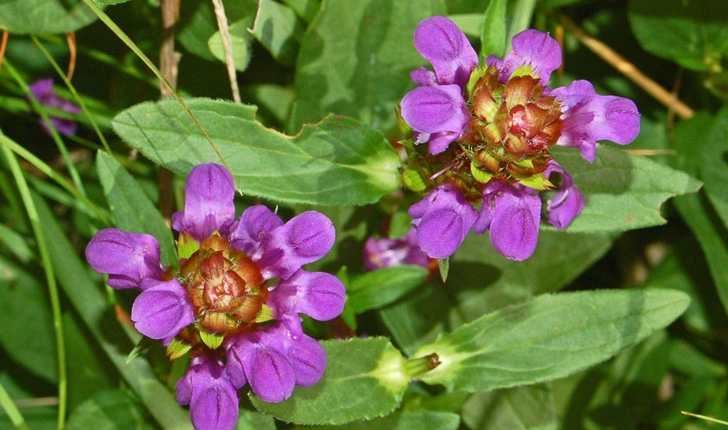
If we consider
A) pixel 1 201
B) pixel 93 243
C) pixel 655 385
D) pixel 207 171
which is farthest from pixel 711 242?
pixel 1 201

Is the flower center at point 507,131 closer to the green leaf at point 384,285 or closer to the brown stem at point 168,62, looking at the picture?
the green leaf at point 384,285

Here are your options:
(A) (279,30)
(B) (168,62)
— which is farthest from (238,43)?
(B) (168,62)

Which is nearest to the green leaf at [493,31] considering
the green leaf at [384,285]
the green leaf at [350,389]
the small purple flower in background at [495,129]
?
the small purple flower in background at [495,129]

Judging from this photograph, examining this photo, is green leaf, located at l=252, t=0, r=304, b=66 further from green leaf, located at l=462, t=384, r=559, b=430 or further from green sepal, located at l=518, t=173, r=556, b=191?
green leaf, located at l=462, t=384, r=559, b=430

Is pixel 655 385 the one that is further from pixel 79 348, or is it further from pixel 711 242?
pixel 79 348

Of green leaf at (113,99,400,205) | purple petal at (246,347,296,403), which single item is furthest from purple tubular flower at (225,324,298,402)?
green leaf at (113,99,400,205)

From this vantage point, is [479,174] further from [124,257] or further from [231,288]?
[124,257]
